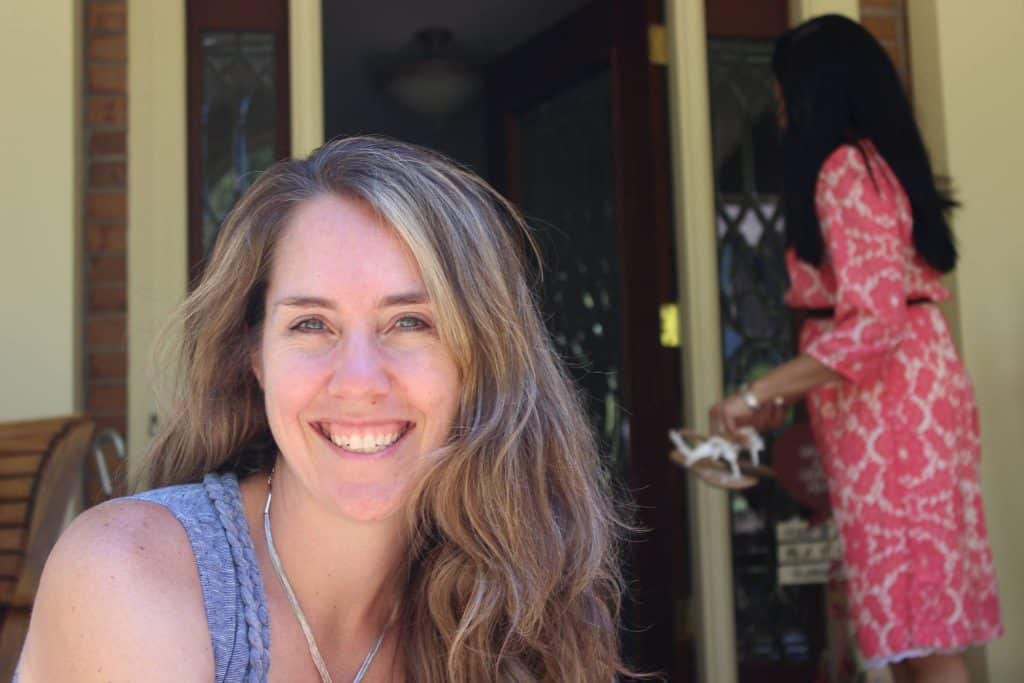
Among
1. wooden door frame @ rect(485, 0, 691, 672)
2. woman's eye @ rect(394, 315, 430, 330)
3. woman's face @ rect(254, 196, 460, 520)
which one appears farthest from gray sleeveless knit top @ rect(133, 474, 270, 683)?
wooden door frame @ rect(485, 0, 691, 672)

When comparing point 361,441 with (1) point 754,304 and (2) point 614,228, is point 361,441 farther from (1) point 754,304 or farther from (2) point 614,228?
(2) point 614,228

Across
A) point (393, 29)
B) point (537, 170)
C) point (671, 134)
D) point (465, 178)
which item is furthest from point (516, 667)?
point (393, 29)

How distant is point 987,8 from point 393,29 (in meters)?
3.17

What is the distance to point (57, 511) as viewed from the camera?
2.58 metres

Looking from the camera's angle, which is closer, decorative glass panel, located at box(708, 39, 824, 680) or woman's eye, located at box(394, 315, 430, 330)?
woman's eye, located at box(394, 315, 430, 330)

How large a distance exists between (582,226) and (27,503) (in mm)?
2487

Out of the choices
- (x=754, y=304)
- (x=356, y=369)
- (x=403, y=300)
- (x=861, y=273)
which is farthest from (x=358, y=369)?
(x=754, y=304)

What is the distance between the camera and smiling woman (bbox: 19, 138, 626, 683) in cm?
146

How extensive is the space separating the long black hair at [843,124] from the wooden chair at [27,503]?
172 centimetres

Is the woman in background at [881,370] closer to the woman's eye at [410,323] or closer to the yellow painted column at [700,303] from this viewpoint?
the yellow painted column at [700,303]

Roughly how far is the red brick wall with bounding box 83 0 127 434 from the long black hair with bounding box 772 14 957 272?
190 cm

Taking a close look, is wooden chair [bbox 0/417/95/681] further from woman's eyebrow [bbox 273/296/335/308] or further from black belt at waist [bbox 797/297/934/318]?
black belt at waist [bbox 797/297/934/318]

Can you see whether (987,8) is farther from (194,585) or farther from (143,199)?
(194,585)

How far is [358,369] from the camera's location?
146cm
